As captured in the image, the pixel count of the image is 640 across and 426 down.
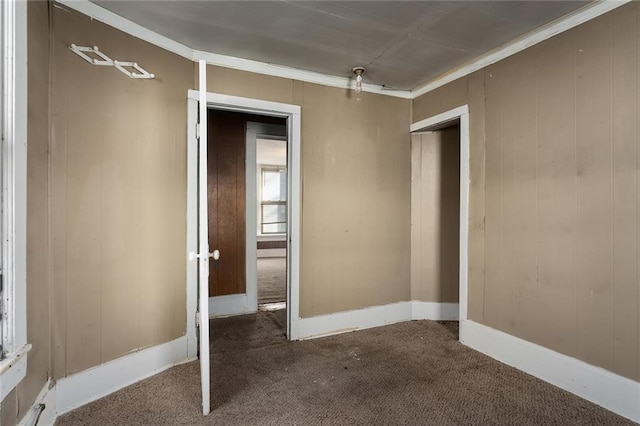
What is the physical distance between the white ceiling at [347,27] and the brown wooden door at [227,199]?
1146 mm

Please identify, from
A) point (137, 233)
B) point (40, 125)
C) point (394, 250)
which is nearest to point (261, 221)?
point (394, 250)

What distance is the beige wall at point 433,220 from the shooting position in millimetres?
3551

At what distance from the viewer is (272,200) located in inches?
340

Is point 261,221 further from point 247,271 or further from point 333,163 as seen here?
point 333,163

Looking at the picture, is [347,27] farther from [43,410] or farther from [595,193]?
[43,410]

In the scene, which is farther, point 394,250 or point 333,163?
point 394,250

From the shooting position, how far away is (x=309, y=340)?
2996 mm

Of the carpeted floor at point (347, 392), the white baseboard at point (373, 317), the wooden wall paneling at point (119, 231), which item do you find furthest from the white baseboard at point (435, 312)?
the wooden wall paneling at point (119, 231)

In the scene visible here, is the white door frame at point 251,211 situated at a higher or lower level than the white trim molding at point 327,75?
lower

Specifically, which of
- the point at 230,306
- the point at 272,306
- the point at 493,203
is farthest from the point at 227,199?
the point at 493,203

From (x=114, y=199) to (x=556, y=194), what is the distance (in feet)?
9.28

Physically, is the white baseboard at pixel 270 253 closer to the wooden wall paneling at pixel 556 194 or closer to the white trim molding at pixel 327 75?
the white trim molding at pixel 327 75

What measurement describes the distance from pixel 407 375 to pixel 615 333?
1220 mm

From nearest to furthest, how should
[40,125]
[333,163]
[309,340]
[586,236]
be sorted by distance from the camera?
[40,125] < [586,236] < [309,340] < [333,163]
